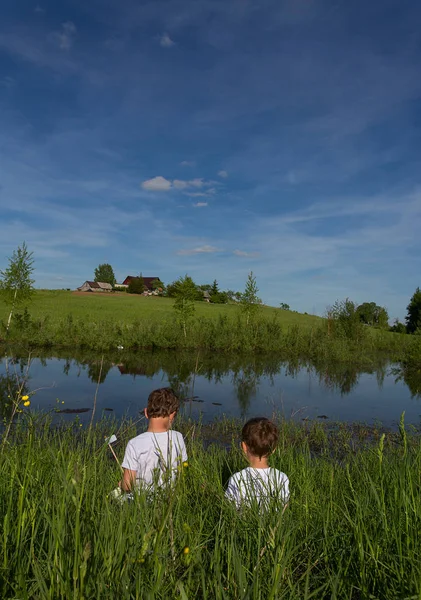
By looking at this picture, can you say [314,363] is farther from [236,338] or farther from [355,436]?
[355,436]

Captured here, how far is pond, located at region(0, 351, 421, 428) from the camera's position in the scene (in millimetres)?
9727

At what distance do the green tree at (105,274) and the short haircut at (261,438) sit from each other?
105583mm

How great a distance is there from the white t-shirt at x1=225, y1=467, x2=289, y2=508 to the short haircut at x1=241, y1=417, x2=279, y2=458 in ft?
0.41

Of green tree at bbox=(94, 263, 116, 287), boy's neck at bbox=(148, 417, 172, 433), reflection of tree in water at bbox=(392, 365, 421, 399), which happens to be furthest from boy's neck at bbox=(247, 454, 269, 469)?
green tree at bbox=(94, 263, 116, 287)

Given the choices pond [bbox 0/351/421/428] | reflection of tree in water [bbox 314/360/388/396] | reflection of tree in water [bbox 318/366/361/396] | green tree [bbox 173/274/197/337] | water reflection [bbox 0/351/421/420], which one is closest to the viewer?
pond [bbox 0/351/421/428]

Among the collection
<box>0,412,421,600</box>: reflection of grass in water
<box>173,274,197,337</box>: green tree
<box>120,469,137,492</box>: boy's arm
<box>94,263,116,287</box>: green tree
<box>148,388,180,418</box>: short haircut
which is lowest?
<box>120,469,137,492</box>: boy's arm

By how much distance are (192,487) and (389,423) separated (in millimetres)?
7642

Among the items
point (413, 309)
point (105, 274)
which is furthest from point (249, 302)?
point (105, 274)

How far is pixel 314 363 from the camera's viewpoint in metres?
20.0

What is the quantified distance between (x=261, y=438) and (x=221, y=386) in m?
10.3

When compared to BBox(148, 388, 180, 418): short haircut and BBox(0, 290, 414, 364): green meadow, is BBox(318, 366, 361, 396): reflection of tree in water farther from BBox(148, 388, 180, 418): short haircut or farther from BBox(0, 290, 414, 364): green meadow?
BBox(148, 388, 180, 418): short haircut

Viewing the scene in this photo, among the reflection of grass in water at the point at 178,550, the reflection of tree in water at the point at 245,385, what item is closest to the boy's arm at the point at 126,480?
the reflection of grass in water at the point at 178,550

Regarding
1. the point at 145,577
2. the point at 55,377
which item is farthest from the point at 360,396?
the point at 145,577

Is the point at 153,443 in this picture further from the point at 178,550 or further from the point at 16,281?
the point at 16,281
